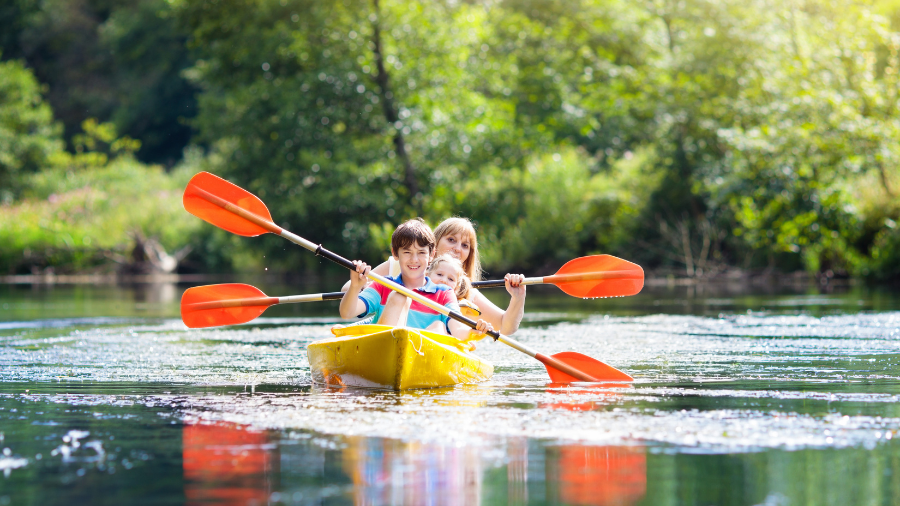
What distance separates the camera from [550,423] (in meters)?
4.29

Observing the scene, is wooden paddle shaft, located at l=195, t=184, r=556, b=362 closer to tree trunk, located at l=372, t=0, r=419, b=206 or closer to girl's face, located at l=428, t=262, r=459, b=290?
girl's face, located at l=428, t=262, r=459, b=290

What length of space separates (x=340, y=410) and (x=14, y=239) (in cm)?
2135

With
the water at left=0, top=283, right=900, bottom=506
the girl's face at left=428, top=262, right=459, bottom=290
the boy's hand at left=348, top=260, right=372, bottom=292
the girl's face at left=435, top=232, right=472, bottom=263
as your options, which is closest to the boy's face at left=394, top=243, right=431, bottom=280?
the girl's face at left=428, top=262, right=459, bottom=290

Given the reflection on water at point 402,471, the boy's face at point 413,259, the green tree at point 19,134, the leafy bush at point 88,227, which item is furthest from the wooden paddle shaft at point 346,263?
the green tree at point 19,134

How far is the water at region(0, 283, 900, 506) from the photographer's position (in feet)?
10.3

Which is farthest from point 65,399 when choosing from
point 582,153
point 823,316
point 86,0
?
point 86,0

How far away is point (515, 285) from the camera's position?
6340 millimetres

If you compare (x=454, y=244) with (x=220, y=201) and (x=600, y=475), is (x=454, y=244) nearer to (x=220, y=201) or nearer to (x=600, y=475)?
(x=220, y=201)

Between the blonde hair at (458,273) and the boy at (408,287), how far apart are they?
0.44ft

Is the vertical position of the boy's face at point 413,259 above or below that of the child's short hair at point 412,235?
below

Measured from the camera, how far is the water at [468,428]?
315 cm

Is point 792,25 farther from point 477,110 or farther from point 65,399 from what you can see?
point 65,399

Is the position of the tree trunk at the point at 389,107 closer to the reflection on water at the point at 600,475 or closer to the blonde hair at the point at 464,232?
the blonde hair at the point at 464,232

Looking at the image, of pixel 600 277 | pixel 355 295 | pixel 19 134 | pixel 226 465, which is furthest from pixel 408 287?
pixel 19 134
